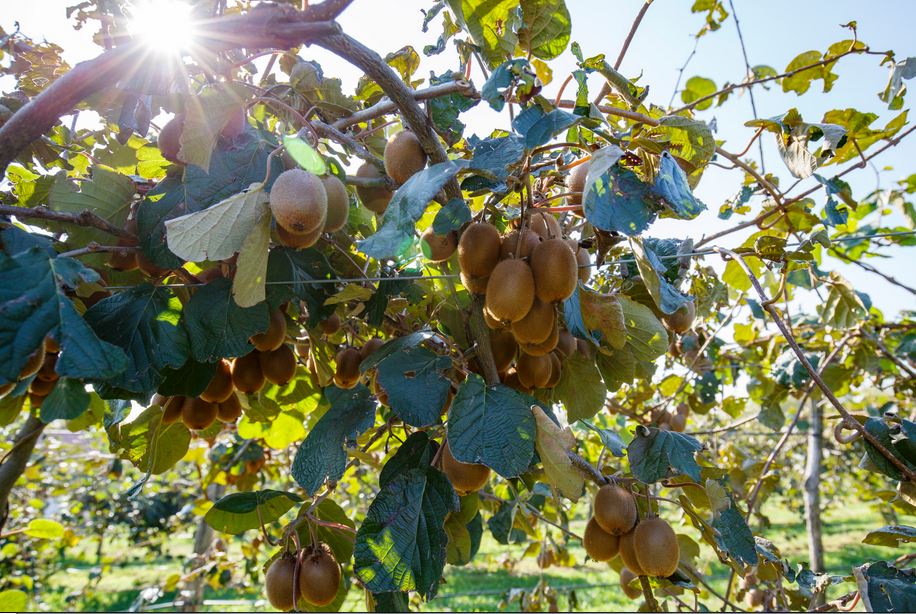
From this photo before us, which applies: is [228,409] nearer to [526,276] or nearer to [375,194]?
[375,194]

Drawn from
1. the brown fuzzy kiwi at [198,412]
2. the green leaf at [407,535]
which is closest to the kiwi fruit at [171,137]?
the brown fuzzy kiwi at [198,412]

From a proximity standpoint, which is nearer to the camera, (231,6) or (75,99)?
(75,99)

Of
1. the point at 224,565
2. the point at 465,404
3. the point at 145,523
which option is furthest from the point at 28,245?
the point at 145,523

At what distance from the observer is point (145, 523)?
885 centimetres

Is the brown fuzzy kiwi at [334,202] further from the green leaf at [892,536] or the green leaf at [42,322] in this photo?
the green leaf at [892,536]

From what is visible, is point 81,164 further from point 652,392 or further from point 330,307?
point 652,392

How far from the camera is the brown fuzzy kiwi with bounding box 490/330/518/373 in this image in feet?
3.67

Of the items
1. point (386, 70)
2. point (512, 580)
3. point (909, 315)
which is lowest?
point (512, 580)

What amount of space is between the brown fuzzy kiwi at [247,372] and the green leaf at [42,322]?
0.43 m

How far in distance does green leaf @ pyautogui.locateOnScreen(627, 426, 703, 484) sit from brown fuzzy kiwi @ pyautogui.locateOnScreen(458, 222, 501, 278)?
46 centimetres

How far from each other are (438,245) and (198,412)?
0.65m

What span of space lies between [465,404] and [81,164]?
1.15 meters

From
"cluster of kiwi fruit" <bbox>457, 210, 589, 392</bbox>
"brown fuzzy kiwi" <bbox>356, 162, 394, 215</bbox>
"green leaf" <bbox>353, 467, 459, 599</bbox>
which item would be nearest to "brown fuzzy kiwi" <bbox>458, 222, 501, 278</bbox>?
"cluster of kiwi fruit" <bbox>457, 210, 589, 392</bbox>

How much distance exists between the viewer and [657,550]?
1037 mm
